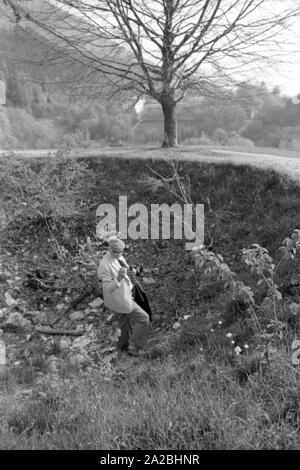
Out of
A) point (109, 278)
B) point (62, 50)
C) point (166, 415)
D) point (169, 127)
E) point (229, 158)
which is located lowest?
point (166, 415)

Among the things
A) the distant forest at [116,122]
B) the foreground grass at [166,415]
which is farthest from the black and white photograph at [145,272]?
the distant forest at [116,122]

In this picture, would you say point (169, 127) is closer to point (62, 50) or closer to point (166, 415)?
point (62, 50)

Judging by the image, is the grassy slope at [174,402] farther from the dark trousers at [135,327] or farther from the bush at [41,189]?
the bush at [41,189]

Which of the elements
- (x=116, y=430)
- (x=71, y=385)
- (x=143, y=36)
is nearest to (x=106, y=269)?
(x=71, y=385)

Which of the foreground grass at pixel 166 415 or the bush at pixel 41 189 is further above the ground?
the bush at pixel 41 189

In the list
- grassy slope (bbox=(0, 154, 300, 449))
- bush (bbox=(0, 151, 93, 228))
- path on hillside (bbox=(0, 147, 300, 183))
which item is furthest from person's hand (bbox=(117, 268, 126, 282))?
path on hillside (bbox=(0, 147, 300, 183))

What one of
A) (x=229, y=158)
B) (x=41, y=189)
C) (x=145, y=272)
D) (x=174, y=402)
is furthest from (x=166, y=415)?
(x=229, y=158)

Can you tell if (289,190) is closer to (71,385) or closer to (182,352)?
Result: (182,352)

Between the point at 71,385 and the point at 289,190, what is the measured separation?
4.86 meters

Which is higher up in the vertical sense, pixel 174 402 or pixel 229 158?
pixel 229 158

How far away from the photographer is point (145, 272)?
682cm

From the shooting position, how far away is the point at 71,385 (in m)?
3.33

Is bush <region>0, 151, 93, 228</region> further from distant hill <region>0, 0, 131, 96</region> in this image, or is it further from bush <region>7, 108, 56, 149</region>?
bush <region>7, 108, 56, 149</region>

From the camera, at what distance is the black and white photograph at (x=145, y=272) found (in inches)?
101
